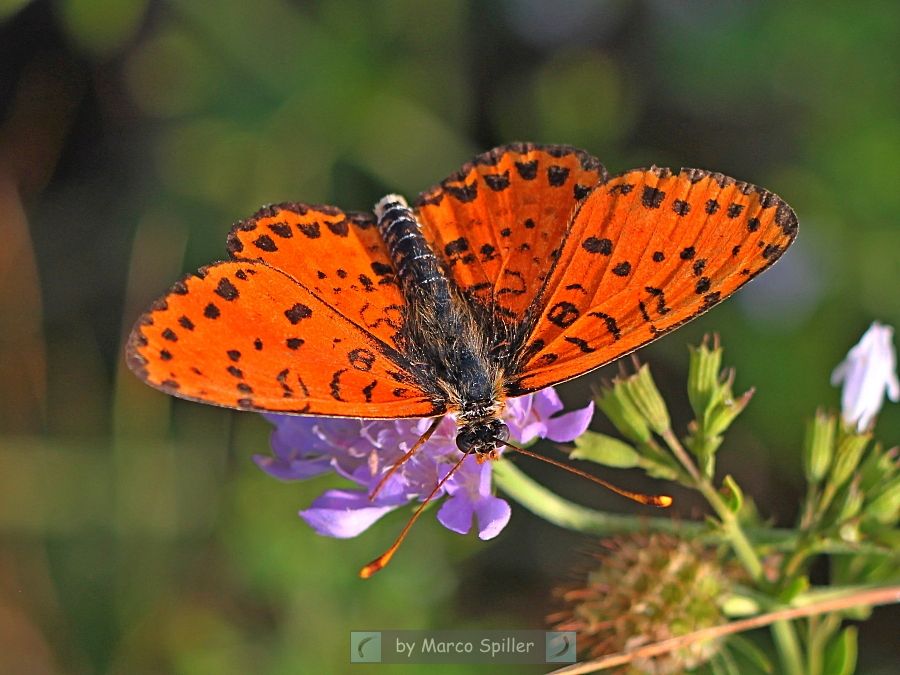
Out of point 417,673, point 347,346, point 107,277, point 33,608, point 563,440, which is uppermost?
point 107,277

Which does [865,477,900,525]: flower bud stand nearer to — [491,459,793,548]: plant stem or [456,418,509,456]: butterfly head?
[491,459,793,548]: plant stem

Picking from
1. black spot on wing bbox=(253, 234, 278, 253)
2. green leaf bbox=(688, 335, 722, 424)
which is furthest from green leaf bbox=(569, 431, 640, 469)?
black spot on wing bbox=(253, 234, 278, 253)

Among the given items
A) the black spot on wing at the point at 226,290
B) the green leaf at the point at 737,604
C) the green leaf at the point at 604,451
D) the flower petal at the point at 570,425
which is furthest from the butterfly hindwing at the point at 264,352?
the green leaf at the point at 737,604

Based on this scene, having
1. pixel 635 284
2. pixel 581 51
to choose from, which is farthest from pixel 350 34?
pixel 635 284

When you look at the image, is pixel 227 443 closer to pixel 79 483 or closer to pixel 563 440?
pixel 79 483

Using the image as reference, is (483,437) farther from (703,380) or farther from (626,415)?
(703,380)

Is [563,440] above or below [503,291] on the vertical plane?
below

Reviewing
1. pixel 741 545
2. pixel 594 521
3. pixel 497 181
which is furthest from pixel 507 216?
pixel 741 545

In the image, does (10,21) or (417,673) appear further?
(10,21)
